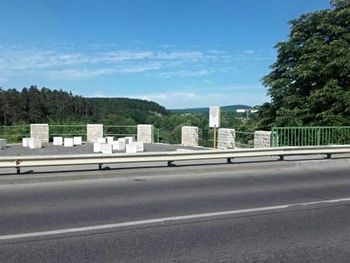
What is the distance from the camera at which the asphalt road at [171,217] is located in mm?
5617

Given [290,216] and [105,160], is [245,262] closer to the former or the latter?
[290,216]

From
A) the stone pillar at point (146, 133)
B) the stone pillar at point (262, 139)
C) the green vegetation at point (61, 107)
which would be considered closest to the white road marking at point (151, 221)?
the stone pillar at point (262, 139)

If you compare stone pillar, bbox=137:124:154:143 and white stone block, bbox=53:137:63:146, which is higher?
stone pillar, bbox=137:124:154:143

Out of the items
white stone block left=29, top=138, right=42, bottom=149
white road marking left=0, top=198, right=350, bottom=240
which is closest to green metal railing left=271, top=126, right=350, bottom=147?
white road marking left=0, top=198, right=350, bottom=240

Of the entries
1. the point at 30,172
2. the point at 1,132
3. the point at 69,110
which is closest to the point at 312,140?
the point at 30,172

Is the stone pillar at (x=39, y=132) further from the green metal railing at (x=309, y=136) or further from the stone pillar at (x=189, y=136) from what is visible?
the green metal railing at (x=309, y=136)

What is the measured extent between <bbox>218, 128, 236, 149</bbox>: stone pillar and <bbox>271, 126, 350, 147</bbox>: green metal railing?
3.38 metres

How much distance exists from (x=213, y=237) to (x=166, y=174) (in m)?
6.73

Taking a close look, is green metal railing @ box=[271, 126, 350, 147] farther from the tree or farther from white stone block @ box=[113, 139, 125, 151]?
white stone block @ box=[113, 139, 125, 151]

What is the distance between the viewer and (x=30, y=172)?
1212 cm

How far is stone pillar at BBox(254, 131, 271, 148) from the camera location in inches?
802

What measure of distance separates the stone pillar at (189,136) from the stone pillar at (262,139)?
6.34m

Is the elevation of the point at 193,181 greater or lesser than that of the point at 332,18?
lesser

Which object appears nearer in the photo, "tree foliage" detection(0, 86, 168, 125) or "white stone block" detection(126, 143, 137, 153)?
"white stone block" detection(126, 143, 137, 153)
